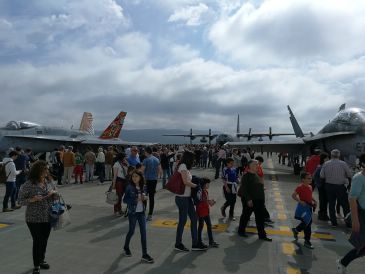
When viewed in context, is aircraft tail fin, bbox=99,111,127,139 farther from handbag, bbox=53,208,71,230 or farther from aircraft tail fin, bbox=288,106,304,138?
handbag, bbox=53,208,71,230

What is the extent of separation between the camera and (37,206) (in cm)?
451

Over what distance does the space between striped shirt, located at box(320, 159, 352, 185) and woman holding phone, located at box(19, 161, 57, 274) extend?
6.28 metres

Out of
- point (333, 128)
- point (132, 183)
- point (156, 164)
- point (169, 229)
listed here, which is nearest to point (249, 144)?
point (333, 128)

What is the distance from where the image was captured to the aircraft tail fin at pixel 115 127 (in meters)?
34.5

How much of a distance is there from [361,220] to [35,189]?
4507mm

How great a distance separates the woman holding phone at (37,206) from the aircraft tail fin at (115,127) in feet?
98.7

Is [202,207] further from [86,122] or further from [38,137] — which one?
[86,122]

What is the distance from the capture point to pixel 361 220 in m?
4.47

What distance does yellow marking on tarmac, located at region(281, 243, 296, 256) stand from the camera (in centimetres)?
560

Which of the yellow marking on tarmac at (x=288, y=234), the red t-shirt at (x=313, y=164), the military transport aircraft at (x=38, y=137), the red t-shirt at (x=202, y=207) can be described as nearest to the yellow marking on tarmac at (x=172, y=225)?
the yellow marking on tarmac at (x=288, y=234)

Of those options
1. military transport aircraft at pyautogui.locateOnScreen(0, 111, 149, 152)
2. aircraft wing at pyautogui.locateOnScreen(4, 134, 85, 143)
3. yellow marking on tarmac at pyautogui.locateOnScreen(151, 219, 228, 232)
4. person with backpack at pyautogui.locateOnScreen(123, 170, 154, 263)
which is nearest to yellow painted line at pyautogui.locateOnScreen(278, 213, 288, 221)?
yellow marking on tarmac at pyautogui.locateOnScreen(151, 219, 228, 232)

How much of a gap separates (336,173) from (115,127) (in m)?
29.8

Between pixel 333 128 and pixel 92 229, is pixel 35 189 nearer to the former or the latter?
pixel 92 229

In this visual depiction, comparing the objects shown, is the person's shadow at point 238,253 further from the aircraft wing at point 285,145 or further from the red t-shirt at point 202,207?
the aircraft wing at point 285,145
